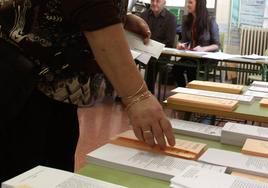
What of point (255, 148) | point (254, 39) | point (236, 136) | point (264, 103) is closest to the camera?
point (255, 148)

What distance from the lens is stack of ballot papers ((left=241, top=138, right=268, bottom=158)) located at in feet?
3.34

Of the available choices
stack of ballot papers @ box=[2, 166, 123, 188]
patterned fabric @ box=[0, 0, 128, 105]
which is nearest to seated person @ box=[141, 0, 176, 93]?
patterned fabric @ box=[0, 0, 128, 105]

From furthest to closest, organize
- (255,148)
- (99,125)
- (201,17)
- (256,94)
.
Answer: (201,17) < (99,125) < (256,94) < (255,148)

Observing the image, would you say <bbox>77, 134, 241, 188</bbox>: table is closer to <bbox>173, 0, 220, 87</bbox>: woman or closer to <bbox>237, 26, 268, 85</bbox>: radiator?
<bbox>173, 0, 220, 87</bbox>: woman

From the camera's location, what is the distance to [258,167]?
0.92 meters

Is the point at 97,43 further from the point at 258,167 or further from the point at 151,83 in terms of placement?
the point at 151,83

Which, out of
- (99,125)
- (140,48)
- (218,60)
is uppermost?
(140,48)

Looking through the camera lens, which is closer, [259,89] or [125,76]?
[125,76]

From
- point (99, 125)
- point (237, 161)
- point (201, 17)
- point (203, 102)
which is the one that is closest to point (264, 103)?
point (203, 102)

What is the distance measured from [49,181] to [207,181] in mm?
304

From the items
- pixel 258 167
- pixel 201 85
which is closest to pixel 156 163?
pixel 258 167

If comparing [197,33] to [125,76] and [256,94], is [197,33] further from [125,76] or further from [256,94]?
[125,76]

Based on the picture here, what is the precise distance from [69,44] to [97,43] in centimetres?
16

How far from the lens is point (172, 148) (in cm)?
97
